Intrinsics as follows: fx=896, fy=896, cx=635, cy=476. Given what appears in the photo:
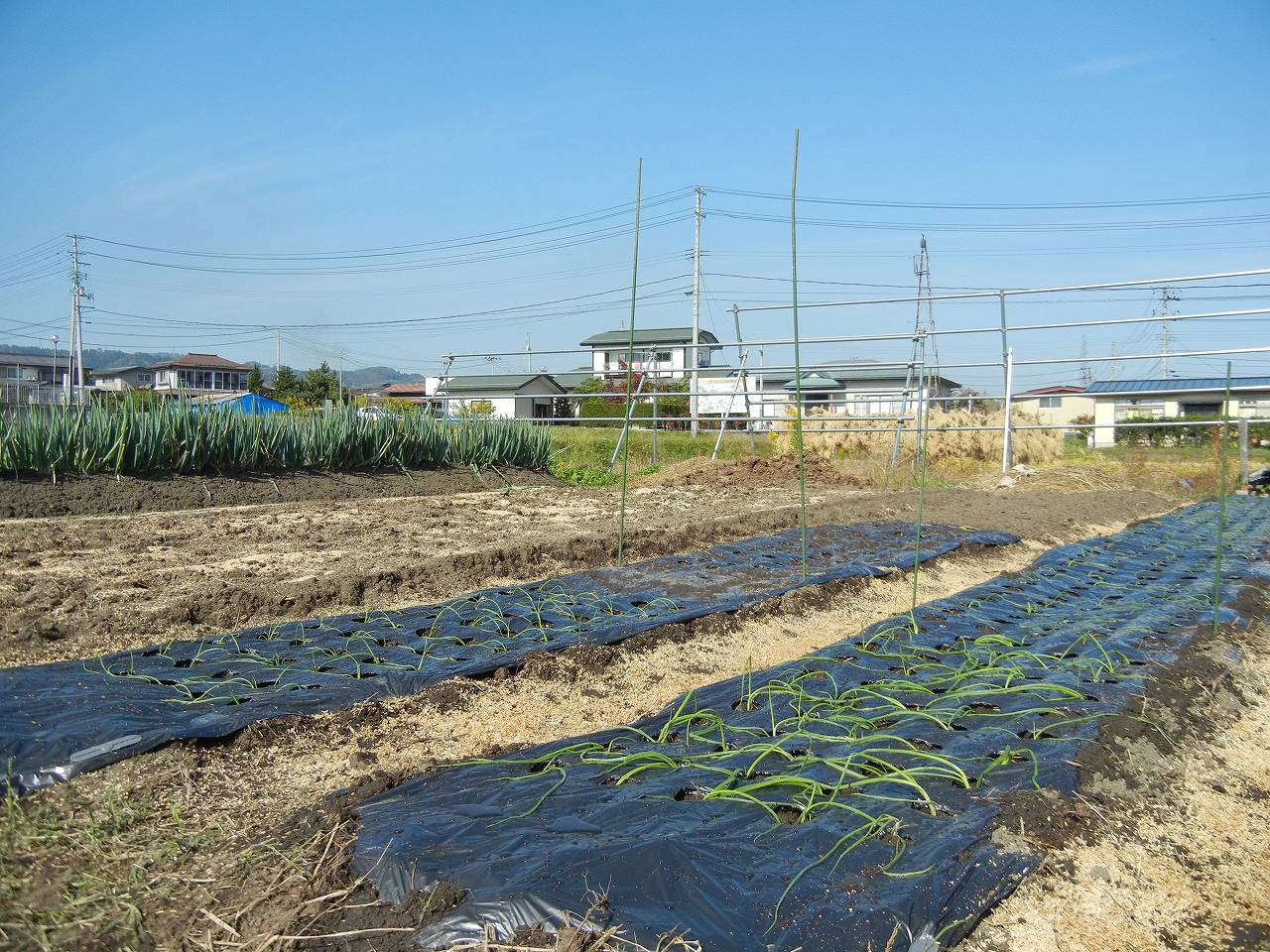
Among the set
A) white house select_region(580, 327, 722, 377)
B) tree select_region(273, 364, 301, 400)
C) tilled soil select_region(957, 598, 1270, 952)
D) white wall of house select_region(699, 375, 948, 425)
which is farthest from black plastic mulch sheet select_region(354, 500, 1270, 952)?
tree select_region(273, 364, 301, 400)

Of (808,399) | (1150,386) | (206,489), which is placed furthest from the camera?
(808,399)

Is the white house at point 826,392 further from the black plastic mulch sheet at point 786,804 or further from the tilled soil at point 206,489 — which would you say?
the black plastic mulch sheet at point 786,804

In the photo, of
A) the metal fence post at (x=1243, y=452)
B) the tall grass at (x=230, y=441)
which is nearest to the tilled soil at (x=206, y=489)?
the tall grass at (x=230, y=441)

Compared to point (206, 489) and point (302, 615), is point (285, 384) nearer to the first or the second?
point (206, 489)

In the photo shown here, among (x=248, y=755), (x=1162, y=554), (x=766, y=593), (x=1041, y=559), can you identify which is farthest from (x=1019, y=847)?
(x=1162, y=554)

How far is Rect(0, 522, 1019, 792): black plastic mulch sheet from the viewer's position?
304 cm

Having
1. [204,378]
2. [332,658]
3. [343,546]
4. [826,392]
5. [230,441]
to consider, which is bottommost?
[332,658]

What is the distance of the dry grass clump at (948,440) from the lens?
1513 centimetres

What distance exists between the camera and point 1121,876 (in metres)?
2.30

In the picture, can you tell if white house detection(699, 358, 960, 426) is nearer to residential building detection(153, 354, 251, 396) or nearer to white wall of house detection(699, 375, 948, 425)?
white wall of house detection(699, 375, 948, 425)

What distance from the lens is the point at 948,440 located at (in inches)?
601

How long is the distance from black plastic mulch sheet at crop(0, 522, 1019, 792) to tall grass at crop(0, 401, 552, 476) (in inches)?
223

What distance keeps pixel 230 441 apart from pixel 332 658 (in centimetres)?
664

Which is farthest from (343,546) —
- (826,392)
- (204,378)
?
(204,378)
